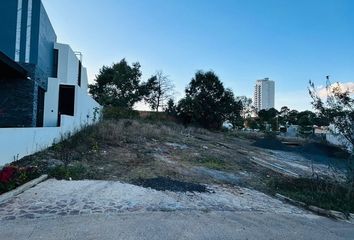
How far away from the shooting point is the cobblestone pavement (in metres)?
4.46

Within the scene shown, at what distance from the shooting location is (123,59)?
41.0 metres

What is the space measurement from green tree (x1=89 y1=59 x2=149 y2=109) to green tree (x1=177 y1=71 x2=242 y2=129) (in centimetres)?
869

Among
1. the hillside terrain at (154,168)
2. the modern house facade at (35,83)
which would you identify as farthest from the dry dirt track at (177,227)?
the modern house facade at (35,83)

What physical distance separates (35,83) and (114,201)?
7297mm

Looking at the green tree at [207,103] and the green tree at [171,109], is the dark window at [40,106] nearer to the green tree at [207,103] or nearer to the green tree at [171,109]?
the green tree at [171,109]

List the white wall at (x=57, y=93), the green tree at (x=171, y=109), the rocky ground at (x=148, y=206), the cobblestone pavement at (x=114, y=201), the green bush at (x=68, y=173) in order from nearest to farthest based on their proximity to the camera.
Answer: the rocky ground at (x=148, y=206) < the cobblestone pavement at (x=114, y=201) < the green bush at (x=68, y=173) < the white wall at (x=57, y=93) < the green tree at (x=171, y=109)

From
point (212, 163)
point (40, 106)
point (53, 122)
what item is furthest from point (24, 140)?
point (212, 163)

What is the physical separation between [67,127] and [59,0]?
5522 mm

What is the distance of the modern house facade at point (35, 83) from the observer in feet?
30.1

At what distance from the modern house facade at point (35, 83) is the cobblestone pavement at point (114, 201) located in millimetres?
2412

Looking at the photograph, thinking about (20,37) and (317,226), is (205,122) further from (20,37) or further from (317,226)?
(317,226)

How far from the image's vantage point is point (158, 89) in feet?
132

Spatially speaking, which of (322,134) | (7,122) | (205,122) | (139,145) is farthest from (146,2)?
(205,122)

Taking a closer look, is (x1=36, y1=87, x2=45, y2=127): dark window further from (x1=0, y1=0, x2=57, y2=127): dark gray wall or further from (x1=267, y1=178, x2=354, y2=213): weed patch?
(x1=267, y1=178, x2=354, y2=213): weed patch
